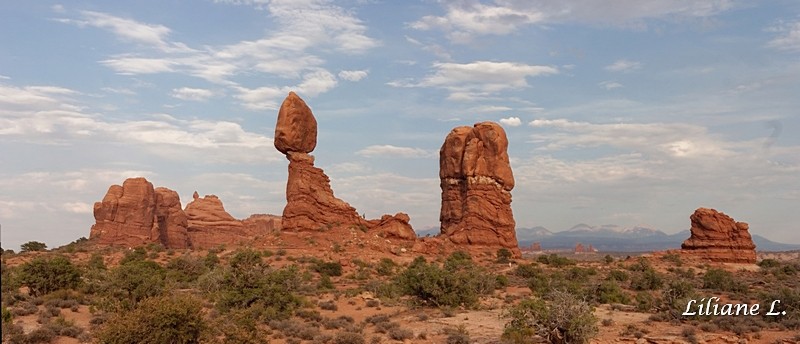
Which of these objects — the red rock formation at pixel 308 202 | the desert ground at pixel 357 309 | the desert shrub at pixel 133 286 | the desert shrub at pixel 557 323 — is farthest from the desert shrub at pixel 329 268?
the desert shrub at pixel 557 323

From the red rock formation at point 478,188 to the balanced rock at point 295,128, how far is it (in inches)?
526

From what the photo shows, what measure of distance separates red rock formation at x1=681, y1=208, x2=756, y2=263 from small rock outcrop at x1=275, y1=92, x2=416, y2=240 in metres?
25.5

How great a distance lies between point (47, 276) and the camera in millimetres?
26547

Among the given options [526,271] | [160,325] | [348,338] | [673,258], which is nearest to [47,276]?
[160,325]

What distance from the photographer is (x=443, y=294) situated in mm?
24328

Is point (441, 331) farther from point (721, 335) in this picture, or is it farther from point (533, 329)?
point (721, 335)

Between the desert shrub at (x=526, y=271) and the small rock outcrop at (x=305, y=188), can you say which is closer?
the desert shrub at (x=526, y=271)

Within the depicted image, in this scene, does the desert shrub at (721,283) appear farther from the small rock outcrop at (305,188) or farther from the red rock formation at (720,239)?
the small rock outcrop at (305,188)

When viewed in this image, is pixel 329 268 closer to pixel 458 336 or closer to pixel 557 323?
pixel 458 336

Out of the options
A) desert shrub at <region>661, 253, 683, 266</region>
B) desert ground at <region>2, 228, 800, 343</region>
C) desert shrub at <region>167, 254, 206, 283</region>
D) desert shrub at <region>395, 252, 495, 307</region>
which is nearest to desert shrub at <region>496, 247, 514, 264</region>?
desert ground at <region>2, 228, 800, 343</region>

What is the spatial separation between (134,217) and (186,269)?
3945cm

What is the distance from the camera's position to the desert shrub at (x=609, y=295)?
27.2 m

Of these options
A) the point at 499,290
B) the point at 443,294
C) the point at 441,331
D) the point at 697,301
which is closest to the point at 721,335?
the point at 697,301

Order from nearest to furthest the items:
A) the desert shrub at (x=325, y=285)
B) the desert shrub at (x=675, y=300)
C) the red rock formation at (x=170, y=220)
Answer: the desert shrub at (x=675, y=300)
the desert shrub at (x=325, y=285)
the red rock formation at (x=170, y=220)
